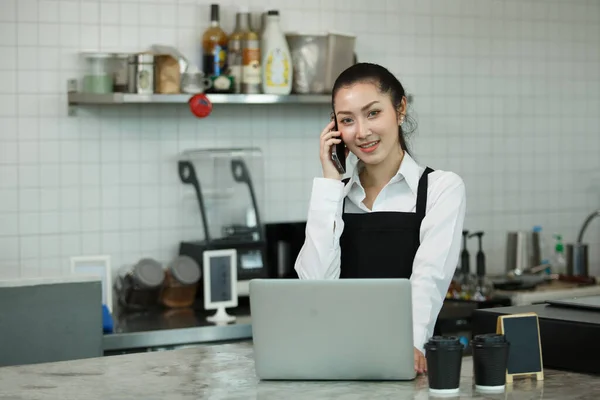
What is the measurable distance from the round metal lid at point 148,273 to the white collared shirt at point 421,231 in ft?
5.40

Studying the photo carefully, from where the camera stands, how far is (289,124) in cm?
482

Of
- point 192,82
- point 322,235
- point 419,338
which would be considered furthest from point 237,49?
point 419,338

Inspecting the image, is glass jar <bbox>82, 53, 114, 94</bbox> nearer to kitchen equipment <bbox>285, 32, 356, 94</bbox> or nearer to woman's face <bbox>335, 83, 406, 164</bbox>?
kitchen equipment <bbox>285, 32, 356, 94</bbox>

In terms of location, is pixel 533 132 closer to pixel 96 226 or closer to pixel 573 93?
pixel 573 93

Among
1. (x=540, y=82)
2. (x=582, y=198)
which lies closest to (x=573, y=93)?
(x=540, y=82)

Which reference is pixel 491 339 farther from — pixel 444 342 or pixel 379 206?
pixel 379 206

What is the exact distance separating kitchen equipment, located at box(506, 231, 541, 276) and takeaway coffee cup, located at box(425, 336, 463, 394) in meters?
3.25

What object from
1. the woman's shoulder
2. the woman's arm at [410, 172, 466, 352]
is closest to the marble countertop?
the woman's arm at [410, 172, 466, 352]

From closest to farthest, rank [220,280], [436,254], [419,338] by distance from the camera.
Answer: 1. [419,338]
2. [436,254]
3. [220,280]

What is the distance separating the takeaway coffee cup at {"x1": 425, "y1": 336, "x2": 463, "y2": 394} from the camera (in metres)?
1.99

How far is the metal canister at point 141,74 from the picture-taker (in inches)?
166

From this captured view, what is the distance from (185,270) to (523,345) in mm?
2378

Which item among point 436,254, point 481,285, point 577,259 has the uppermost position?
point 436,254

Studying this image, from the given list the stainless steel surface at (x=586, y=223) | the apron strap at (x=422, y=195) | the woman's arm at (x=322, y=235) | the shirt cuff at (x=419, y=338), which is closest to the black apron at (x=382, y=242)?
the apron strap at (x=422, y=195)
